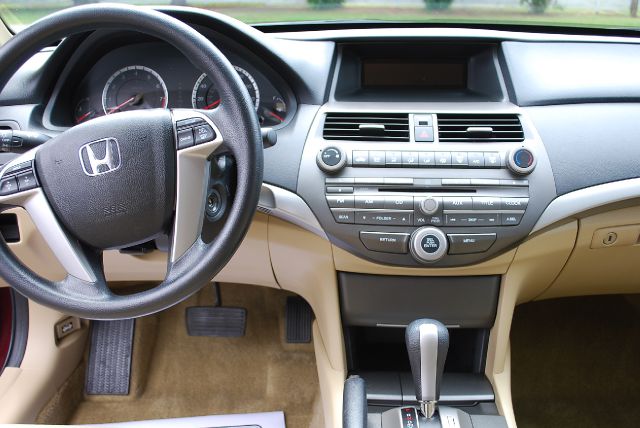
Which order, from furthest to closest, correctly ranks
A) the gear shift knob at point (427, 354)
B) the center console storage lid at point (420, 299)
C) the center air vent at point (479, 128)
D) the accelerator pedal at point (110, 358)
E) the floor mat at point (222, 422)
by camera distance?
the accelerator pedal at point (110, 358) < the floor mat at point (222, 422) < the center console storage lid at point (420, 299) < the center air vent at point (479, 128) < the gear shift knob at point (427, 354)

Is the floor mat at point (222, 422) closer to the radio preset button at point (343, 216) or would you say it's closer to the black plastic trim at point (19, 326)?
the black plastic trim at point (19, 326)

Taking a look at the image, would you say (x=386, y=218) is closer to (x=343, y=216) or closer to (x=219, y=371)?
(x=343, y=216)

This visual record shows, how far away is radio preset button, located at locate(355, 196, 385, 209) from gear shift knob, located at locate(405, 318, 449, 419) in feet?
0.85

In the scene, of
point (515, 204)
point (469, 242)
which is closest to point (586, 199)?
point (515, 204)

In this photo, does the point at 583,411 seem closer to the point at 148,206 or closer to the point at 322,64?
the point at 322,64

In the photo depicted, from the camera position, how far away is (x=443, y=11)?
165cm

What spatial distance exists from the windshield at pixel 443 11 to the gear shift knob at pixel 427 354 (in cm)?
83

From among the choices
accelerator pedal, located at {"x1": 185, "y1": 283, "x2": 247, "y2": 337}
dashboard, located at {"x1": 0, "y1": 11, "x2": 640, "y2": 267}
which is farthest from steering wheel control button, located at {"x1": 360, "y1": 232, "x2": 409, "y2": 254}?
accelerator pedal, located at {"x1": 185, "y1": 283, "x2": 247, "y2": 337}

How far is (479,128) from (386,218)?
0.29 meters

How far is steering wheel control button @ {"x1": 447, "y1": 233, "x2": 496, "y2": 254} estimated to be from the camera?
1.32 meters

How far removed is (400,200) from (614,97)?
585 mm

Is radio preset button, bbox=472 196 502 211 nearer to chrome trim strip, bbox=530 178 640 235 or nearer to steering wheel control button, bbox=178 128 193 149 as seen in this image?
chrome trim strip, bbox=530 178 640 235

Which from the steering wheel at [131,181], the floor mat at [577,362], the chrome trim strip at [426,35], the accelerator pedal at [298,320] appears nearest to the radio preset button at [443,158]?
the chrome trim strip at [426,35]

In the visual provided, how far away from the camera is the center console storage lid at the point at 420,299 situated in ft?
4.80
